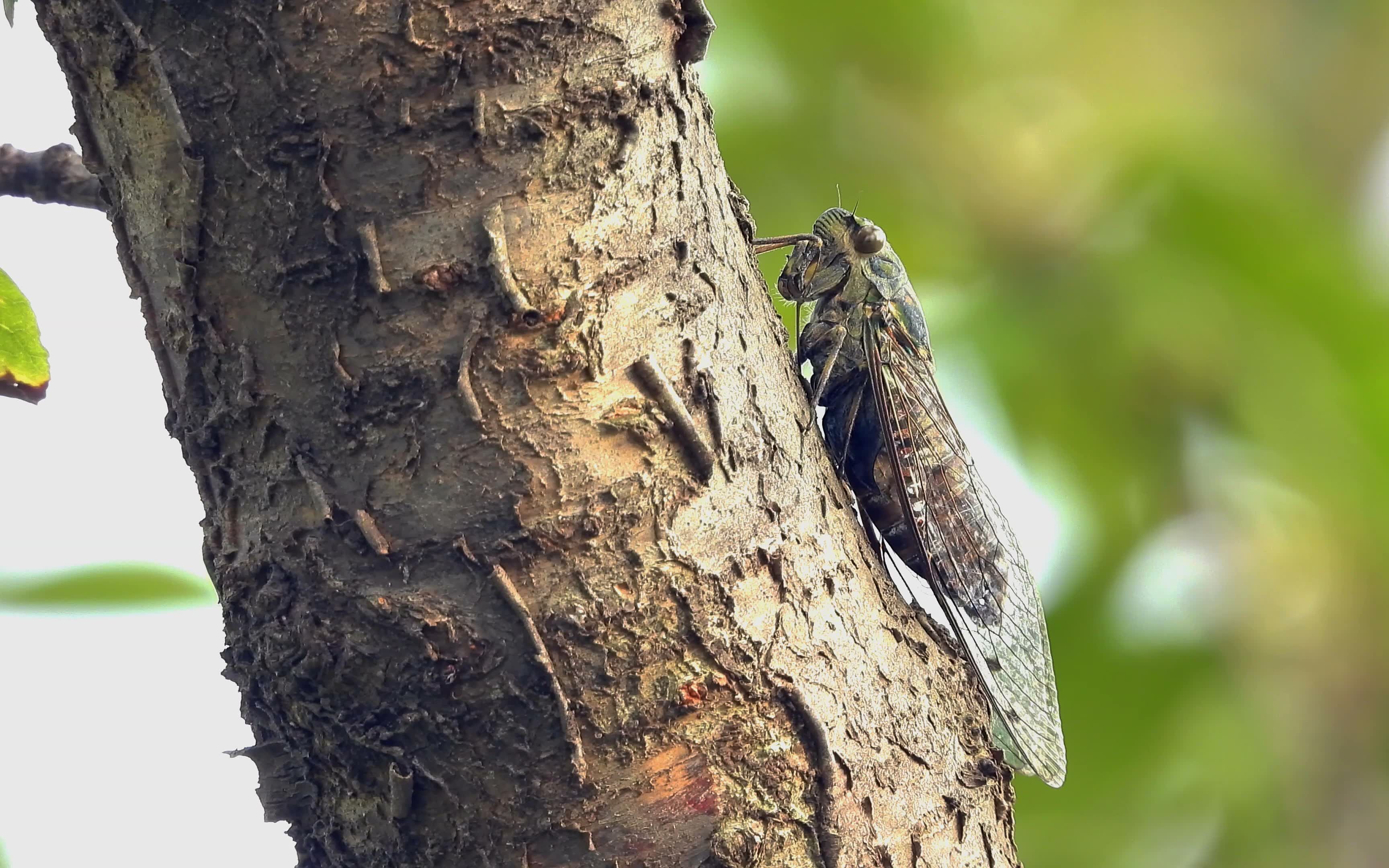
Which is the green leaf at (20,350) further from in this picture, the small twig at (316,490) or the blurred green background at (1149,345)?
the blurred green background at (1149,345)

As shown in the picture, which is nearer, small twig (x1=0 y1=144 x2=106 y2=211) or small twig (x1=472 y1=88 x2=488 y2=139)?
small twig (x1=472 y1=88 x2=488 y2=139)

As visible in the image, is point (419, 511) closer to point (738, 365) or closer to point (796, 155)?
point (738, 365)

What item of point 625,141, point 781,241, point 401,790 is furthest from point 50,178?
point 781,241

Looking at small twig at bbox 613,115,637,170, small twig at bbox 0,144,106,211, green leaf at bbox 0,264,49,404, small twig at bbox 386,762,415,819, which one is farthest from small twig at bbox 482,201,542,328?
small twig at bbox 0,144,106,211

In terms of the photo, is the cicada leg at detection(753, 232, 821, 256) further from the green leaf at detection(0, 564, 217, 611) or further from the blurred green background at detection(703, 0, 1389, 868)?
the green leaf at detection(0, 564, 217, 611)

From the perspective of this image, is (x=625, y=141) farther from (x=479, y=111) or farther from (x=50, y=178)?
(x=50, y=178)
